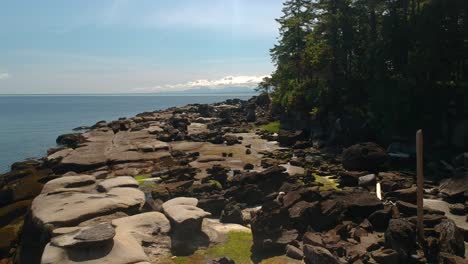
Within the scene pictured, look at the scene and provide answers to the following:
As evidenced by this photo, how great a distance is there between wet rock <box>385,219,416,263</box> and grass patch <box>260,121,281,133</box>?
40.1 m

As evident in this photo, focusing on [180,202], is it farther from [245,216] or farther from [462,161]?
[462,161]

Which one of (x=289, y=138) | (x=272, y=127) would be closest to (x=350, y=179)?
(x=289, y=138)

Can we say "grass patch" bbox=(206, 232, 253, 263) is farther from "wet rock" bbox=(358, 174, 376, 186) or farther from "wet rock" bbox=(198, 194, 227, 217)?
"wet rock" bbox=(358, 174, 376, 186)

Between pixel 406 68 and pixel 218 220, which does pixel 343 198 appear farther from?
pixel 406 68

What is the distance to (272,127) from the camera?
57594 mm

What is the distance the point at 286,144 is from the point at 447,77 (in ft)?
53.1

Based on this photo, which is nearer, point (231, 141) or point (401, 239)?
point (401, 239)

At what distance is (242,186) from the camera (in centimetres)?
2242

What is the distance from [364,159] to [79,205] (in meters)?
19.0

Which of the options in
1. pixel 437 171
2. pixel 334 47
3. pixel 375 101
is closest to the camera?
pixel 437 171

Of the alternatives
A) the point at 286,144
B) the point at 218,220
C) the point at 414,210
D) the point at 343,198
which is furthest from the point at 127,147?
the point at 414,210

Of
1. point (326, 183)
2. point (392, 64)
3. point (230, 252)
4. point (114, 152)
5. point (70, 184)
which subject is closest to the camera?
point (230, 252)

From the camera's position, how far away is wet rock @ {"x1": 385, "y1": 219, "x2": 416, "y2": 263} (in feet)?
44.2

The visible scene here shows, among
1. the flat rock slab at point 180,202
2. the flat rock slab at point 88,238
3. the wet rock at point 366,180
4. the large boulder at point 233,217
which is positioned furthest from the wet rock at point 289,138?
the flat rock slab at point 88,238
